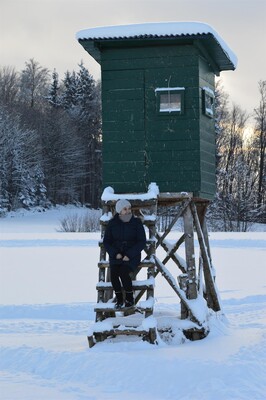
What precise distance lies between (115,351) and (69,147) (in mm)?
52889

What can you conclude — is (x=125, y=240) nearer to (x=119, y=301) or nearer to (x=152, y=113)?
(x=119, y=301)

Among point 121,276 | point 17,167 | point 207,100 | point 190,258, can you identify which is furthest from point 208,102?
point 17,167

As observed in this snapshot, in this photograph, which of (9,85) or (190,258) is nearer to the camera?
(190,258)

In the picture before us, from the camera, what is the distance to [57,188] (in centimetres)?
6281

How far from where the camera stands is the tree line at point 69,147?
5181 centimetres

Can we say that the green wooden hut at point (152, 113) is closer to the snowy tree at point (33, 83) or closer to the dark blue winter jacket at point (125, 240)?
the dark blue winter jacket at point (125, 240)

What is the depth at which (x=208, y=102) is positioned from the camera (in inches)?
530

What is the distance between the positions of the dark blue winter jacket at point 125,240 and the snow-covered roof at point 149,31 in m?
3.33

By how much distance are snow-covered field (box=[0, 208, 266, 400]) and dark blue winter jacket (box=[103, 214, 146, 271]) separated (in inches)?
51.1

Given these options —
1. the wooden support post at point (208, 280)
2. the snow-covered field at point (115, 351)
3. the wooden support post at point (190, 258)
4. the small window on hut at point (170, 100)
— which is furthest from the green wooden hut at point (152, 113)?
the snow-covered field at point (115, 351)

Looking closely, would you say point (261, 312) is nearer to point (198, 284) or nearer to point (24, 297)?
point (198, 284)

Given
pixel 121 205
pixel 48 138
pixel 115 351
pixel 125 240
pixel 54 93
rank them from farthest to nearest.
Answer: pixel 54 93 < pixel 48 138 < pixel 121 205 < pixel 125 240 < pixel 115 351

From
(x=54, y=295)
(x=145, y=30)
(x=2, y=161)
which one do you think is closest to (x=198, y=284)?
(x=145, y=30)

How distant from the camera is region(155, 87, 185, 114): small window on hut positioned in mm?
12586
